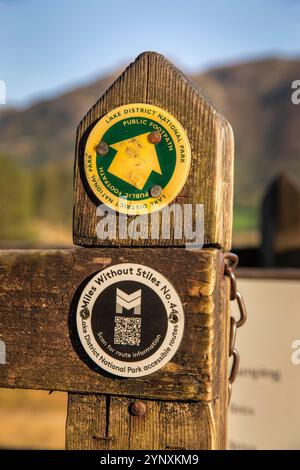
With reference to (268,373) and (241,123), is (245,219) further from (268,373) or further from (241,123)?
(241,123)

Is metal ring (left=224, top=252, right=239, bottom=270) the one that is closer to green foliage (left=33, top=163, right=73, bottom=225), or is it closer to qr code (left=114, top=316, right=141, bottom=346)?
qr code (left=114, top=316, right=141, bottom=346)

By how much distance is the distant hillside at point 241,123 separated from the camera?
90.3 metres

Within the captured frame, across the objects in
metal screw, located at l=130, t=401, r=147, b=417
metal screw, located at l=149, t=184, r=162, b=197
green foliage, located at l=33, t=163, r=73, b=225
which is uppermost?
green foliage, located at l=33, t=163, r=73, b=225

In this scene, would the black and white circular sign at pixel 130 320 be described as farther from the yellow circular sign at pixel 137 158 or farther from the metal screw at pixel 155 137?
the metal screw at pixel 155 137

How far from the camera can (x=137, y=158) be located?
1354 mm

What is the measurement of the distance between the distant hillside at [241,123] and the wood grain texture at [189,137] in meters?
59.3

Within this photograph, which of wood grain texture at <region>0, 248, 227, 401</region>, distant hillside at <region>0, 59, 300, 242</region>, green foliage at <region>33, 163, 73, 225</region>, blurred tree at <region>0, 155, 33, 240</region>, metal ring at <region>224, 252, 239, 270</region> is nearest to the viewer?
wood grain texture at <region>0, 248, 227, 401</region>

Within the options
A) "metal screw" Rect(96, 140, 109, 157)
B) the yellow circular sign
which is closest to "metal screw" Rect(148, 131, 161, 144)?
the yellow circular sign

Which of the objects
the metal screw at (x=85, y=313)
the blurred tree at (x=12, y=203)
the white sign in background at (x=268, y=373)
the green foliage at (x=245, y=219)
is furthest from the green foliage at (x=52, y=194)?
the metal screw at (x=85, y=313)

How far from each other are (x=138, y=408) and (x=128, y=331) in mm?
168

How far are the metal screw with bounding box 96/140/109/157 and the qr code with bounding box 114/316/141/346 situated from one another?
363 mm

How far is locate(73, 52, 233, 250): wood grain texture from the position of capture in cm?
134

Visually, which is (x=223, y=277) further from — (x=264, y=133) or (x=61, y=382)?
(x=264, y=133)

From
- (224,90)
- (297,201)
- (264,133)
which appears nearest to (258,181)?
(264,133)
